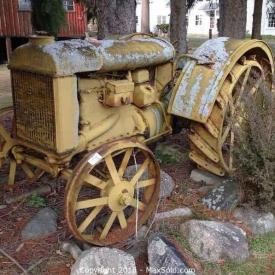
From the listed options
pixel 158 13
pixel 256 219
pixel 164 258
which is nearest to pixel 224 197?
pixel 256 219

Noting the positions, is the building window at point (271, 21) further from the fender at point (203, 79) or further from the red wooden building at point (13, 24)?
the fender at point (203, 79)

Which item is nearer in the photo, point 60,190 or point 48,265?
point 48,265

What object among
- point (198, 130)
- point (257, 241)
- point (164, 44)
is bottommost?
point (257, 241)

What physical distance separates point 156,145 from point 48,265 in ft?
6.55

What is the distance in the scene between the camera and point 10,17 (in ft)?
48.3

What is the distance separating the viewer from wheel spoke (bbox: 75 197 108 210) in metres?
2.84

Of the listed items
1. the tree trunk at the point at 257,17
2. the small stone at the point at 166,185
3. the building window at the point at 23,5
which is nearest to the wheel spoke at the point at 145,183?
the small stone at the point at 166,185

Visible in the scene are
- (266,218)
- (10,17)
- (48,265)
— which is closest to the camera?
(48,265)

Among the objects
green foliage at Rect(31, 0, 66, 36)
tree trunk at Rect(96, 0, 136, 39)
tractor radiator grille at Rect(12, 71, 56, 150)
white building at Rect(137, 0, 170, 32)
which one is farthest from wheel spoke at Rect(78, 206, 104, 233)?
white building at Rect(137, 0, 170, 32)

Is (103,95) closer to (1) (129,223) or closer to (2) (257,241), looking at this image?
(1) (129,223)

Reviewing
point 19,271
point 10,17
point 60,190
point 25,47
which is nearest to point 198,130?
point 60,190

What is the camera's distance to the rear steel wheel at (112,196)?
273 centimetres

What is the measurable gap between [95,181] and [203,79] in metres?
1.35

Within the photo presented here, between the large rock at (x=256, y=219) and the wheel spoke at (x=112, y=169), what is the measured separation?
1.14 meters
